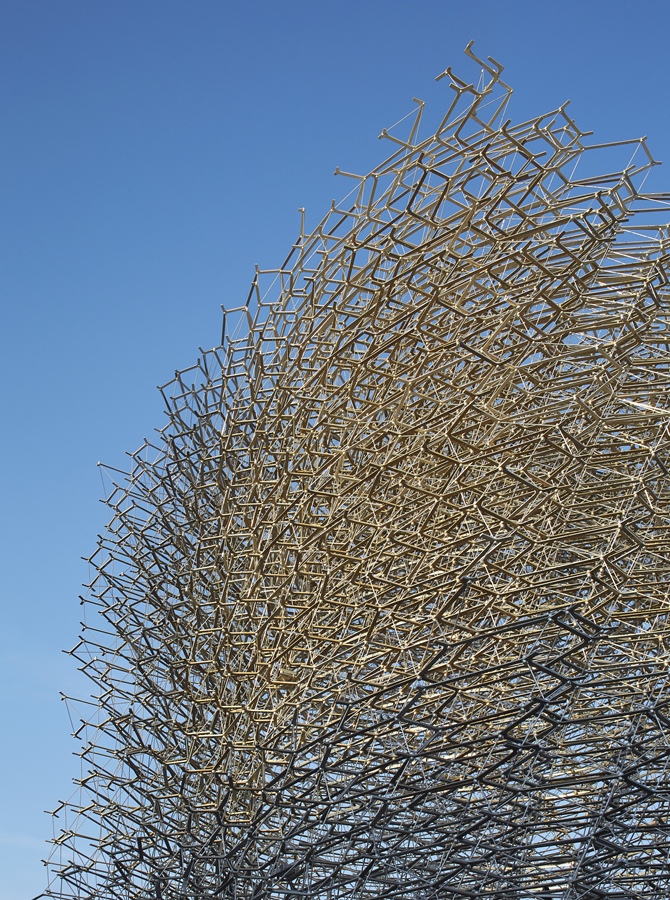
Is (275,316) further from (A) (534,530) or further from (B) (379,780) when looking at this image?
(B) (379,780)

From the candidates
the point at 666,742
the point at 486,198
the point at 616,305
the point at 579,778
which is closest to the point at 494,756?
the point at 579,778

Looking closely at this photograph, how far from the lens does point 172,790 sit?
22234 mm

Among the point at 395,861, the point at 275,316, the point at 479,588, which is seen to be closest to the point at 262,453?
the point at 275,316

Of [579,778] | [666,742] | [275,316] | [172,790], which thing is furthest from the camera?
[275,316]

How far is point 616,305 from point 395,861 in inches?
425

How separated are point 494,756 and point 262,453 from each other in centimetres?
758

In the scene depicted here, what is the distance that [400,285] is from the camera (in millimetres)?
21234

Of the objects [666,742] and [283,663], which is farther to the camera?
[283,663]

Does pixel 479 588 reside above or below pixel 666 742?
above

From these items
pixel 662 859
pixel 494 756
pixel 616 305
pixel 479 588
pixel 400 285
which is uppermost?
pixel 400 285

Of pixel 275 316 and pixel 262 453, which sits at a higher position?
pixel 275 316

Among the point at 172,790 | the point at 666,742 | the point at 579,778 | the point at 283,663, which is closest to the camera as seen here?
the point at 666,742

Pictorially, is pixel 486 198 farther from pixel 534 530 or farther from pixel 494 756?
pixel 494 756

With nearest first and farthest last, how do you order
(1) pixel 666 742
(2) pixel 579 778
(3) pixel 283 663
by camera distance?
(1) pixel 666 742
(2) pixel 579 778
(3) pixel 283 663
